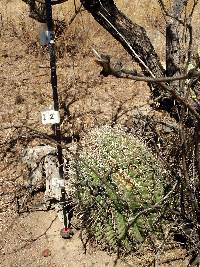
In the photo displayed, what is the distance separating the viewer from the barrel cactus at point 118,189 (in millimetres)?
2863

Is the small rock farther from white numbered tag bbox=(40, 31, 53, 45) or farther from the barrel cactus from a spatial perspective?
white numbered tag bbox=(40, 31, 53, 45)

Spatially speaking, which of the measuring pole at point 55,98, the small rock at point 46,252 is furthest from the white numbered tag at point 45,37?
the small rock at point 46,252

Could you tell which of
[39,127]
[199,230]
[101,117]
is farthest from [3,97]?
[199,230]

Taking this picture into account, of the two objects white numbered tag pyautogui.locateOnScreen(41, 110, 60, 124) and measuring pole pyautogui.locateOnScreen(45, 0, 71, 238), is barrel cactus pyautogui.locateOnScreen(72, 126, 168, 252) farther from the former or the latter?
white numbered tag pyautogui.locateOnScreen(41, 110, 60, 124)

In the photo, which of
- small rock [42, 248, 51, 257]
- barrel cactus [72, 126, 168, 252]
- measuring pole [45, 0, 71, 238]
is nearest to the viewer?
measuring pole [45, 0, 71, 238]

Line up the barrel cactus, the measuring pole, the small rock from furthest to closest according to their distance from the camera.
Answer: the small rock, the barrel cactus, the measuring pole

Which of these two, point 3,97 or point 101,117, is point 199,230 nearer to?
point 101,117

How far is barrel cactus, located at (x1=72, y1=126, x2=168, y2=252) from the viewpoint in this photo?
2863 millimetres

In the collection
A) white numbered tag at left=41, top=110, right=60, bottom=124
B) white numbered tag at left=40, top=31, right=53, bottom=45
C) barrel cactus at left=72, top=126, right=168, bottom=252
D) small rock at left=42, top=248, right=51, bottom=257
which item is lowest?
small rock at left=42, top=248, right=51, bottom=257

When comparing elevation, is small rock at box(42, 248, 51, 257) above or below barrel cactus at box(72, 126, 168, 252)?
below

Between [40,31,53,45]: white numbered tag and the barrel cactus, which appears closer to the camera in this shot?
[40,31,53,45]: white numbered tag

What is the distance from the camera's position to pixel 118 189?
2.86m

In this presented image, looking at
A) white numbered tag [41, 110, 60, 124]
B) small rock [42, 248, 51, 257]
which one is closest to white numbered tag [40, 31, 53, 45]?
white numbered tag [41, 110, 60, 124]

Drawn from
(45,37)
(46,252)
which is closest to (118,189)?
(46,252)
